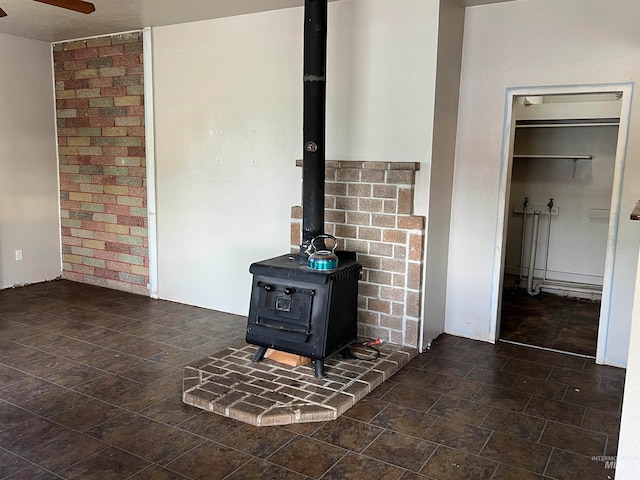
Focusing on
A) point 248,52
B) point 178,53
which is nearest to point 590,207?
point 248,52

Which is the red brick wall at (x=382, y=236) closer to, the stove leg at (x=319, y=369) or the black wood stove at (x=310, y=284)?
the black wood stove at (x=310, y=284)

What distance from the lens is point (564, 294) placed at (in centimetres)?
547

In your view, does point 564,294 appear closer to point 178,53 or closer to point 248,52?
point 248,52

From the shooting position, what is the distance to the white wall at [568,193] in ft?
17.4

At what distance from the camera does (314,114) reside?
3.21 meters

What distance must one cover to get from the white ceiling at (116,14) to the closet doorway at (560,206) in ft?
6.40

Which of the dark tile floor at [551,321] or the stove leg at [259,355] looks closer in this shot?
the stove leg at [259,355]

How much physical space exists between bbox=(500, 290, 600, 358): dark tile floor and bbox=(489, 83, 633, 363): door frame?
0.31 metres

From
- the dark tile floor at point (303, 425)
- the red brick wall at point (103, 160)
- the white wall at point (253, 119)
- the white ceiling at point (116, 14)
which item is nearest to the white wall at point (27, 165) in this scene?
the red brick wall at point (103, 160)

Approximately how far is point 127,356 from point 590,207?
468 cm

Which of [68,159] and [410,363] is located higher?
[68,159]

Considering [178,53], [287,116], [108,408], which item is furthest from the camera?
[178,53]

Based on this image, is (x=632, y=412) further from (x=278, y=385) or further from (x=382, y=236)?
(x=382, y=236)

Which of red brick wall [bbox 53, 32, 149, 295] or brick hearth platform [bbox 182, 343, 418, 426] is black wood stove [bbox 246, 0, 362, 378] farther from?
red brick wall [bbox 53, 32, 149, 295]
